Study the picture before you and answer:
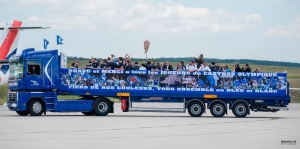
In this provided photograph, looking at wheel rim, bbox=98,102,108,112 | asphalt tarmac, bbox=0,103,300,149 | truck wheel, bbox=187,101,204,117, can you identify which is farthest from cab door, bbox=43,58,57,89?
asphalt tarmac, bbox=0,103,300,149

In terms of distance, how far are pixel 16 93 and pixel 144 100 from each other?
6944 mm

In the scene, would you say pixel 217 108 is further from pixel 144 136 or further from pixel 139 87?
pixel 144 136

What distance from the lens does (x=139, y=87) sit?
126 ft

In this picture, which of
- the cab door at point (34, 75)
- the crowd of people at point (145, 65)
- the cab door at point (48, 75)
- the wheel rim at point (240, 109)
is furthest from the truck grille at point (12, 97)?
the wheel rim at point (240, 109)

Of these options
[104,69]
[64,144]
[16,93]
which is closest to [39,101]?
[16,93]

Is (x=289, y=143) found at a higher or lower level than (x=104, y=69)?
lower

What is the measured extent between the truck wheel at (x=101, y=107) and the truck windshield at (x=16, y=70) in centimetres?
429

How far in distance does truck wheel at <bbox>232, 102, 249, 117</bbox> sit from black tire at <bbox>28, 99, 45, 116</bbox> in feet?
34.4

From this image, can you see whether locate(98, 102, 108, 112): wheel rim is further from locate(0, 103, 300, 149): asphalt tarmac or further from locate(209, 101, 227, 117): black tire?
locate(0, 103, 300, 149): asphalt tarmac

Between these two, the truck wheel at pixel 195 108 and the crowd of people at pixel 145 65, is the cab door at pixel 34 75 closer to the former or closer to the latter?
the crowd of people at pixel 145 65

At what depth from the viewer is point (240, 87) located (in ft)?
127

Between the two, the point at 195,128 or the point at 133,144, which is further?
the point at 195,128

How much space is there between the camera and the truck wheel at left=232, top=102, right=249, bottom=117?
38750mm

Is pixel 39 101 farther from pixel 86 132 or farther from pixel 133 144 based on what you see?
pixel 133 144
